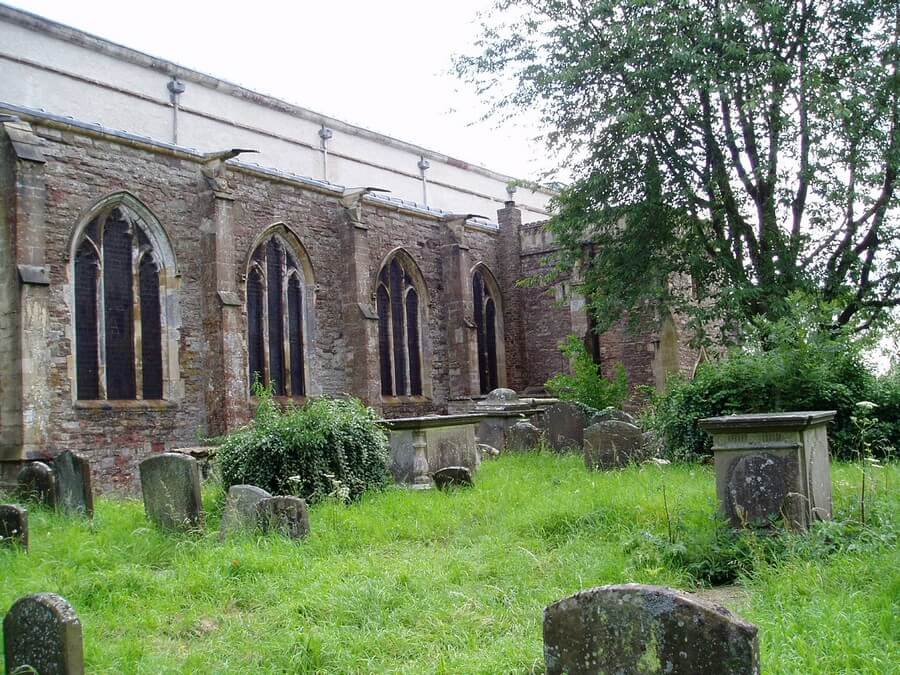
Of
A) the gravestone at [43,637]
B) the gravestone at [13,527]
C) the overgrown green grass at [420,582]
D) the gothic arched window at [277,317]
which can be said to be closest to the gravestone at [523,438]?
the overgrown green grass at [420,582]

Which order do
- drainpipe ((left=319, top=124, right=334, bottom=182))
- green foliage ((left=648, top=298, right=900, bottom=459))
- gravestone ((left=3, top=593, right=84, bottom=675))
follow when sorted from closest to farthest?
gravestone ((left=3, top=593, right=84, bottom=675))
green foliage ((left=648, top=298, right=900, bottom=459))
drainpipe ((left=319, top=124, right=334, bottom=182))

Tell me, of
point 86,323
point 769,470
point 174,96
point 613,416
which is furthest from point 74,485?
point 174,96

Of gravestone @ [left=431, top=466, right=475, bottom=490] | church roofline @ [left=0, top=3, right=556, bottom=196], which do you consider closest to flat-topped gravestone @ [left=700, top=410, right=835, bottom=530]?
gravestone @ [left=431, top=466, right=475, bottom=490]

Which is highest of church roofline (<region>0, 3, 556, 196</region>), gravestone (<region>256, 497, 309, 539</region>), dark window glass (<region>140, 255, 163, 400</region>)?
church roofline (<region>0, 3, 556, 196</region>)

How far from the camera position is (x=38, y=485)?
9766mm

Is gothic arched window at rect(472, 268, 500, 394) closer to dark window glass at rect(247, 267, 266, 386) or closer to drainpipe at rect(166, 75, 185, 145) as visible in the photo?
dark window glass at rect(247, 267, 266, 386)

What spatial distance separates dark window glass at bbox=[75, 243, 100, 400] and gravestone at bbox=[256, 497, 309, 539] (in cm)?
802

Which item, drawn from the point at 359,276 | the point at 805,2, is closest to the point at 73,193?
the point at 359,276

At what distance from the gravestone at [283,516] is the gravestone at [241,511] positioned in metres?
0.11

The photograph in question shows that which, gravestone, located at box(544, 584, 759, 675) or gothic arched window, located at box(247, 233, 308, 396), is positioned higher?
gothic arched window, located at box(247, 233, 308, 396)

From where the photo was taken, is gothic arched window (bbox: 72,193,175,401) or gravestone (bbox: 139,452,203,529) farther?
gothic arched window (bbox: 72,193,175,401)

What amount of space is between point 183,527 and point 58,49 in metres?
16.4

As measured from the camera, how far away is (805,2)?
13766 mm

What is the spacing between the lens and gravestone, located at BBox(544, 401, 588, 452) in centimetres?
1352
